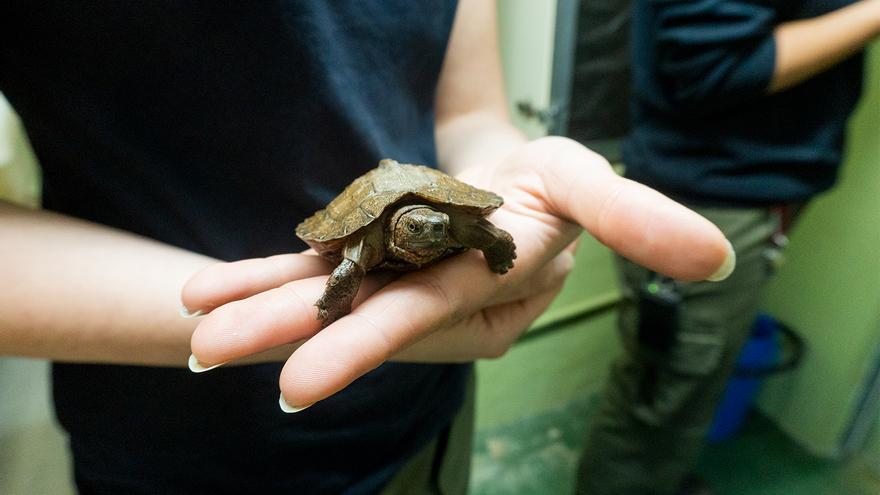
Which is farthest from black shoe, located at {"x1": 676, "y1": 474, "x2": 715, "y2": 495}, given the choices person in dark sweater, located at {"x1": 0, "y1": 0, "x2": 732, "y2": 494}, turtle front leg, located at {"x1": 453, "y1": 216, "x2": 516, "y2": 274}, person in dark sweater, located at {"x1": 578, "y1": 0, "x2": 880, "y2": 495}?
turtle front leg, located at {"x1": 453, "y1": 216, "x2": 516, "y2": 274}

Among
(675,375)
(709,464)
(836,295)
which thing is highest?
(675,375)

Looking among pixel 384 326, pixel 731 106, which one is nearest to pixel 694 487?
pixel 731 106

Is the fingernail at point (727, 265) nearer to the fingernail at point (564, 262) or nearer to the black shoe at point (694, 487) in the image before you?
the fingernail at point (564, 262)

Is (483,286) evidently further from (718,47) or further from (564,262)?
(718,47)

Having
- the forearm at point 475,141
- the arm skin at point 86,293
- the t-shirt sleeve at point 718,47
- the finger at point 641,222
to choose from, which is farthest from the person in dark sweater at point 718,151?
the arm skin at point 86,293

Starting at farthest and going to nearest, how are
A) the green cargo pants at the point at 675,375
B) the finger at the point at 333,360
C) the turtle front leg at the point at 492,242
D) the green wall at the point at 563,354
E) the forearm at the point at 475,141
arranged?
the green wall at the point at 563,354, the green cargo pants at the point at 675,375, the forearm at the point at 475,141, the turtle front leg at the point at 492,242, the finger at the point at 333,360

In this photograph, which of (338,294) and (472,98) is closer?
(338,294)

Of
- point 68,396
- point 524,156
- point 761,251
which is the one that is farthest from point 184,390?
point 761,251
